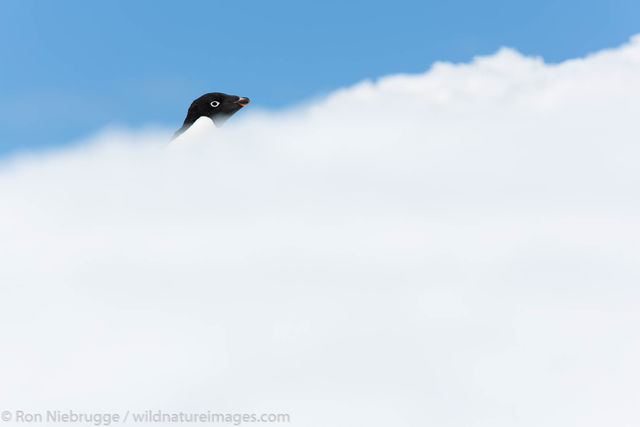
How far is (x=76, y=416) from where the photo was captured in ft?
25.5

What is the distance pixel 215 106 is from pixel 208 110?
17cm

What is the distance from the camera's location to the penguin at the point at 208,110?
1574cm

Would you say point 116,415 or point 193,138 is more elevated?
point 193,138

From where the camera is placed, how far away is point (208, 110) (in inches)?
622

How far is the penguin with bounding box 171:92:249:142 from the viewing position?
1574cm

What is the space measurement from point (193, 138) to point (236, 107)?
114cm

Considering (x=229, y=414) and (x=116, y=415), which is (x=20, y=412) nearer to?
(x=116, y=415)

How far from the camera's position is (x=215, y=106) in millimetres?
15820

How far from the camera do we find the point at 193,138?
51.2ft

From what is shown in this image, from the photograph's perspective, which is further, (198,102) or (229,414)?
(198,102)

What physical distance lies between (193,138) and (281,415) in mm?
8963

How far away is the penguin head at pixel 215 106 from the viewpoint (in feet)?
51.7

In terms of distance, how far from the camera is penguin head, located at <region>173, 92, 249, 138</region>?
1575 centimetres

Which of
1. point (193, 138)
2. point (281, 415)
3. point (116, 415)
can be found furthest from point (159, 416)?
point (193, 138)
